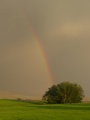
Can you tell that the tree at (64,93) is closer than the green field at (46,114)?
No

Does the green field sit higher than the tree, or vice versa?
the tree

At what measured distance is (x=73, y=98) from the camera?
13575 cm

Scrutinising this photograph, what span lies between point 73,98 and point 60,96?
801cm

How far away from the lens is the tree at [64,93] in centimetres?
12950

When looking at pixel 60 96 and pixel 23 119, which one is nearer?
pixel 23 119

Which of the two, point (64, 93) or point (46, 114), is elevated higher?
point (64, 93)

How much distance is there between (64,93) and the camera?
131 m

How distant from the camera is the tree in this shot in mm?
129500

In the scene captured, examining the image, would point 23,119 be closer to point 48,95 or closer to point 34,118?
point 34,118

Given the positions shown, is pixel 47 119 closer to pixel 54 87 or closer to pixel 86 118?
pixel 86 118

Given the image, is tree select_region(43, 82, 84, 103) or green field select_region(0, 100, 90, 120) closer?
green field select_region(0, 100, 90, 120)

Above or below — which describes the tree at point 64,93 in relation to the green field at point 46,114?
above

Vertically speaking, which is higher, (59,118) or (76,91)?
(76,91)

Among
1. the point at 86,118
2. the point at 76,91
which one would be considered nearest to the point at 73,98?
the point at 76,91
